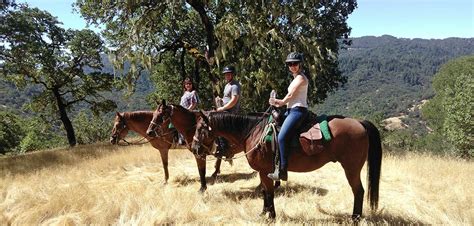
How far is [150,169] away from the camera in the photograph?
441 inches

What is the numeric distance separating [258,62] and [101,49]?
14108 mm

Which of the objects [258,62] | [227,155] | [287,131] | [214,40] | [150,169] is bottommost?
[150,169]

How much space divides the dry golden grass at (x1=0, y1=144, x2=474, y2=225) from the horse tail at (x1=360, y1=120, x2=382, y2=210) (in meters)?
0.40

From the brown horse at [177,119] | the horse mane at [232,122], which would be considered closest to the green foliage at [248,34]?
the brown horse at [177,119]

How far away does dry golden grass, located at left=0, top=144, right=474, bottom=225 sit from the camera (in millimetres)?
5832

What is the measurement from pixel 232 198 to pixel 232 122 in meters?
2.05

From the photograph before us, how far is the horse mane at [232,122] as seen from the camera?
20.9ft

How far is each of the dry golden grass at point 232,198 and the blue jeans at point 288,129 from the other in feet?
3.45

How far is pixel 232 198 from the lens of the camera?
7633mm

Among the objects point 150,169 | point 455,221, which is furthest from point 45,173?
point 455,221

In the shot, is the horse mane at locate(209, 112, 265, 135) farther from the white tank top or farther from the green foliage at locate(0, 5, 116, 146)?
the green foliage at locate(0, 5, 116, 146)

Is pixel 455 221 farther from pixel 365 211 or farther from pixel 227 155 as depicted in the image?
pixel 227 155

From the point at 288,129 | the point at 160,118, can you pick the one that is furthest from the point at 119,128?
the point at 288,129

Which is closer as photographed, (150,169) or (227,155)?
(227,155)
